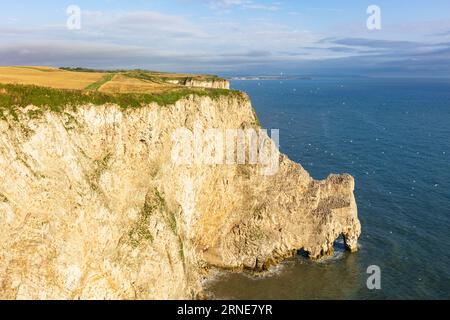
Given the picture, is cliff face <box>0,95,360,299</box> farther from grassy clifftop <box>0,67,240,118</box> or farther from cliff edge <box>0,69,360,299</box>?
grassy clifftop <box>0,67,240,118</box>

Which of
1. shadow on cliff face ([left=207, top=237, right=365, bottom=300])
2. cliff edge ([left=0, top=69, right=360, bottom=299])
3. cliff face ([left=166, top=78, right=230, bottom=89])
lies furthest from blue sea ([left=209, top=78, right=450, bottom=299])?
cliff face ([left=166, top=78, right=230, bottom=89])

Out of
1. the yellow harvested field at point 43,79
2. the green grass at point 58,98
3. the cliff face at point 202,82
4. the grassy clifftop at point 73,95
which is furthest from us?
the cliff face at point 202,82

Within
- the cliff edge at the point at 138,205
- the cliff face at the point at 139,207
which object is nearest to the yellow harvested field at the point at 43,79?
the cliff edge at the point at 138,205

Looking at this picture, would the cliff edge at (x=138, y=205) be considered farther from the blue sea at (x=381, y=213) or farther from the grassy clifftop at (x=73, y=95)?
the blue sea at (x=381, y=213)

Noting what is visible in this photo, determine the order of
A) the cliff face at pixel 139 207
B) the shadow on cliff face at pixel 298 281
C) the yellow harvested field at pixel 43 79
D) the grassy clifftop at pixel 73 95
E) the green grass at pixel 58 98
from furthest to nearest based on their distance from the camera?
the shadow on cliff face at pixel 298 281, the yellow harvested field at pixel 43 79, the grassy clifftop at pixel 73 95, the green grass at pixel 58 98, the cliff face at pixel 139 207

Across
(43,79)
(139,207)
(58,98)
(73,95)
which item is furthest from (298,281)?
(43,79)

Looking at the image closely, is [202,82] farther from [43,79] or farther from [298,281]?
[298,281]
